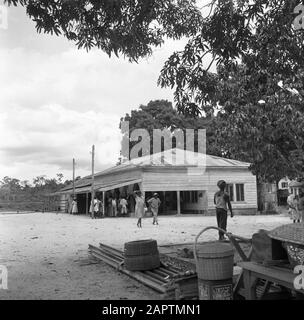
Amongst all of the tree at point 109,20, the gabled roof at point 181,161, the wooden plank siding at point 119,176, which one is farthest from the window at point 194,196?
the tree at point 109,20

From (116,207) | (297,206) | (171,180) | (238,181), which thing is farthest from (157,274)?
(238,181)

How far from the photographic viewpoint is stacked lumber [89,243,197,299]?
20.1 ft

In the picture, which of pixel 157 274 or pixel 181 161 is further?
pixel 181 161

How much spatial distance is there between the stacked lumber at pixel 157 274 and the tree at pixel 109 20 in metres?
3.99

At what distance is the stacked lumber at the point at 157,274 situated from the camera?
20.1 feet

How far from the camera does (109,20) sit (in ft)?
24.4

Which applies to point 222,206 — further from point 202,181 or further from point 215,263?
point 202,181

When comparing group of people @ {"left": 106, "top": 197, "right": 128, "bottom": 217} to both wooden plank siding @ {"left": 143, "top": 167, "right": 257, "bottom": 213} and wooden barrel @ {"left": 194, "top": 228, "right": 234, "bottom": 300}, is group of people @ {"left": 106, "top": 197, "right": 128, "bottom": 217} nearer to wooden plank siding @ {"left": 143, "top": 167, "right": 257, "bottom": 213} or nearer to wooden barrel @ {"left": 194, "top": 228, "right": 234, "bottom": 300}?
wooden plank siding @ {"left": 143, "top": 167, "right": 257, "bottom": 213}

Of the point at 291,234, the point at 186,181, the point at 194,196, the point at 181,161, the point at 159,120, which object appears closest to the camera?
the point at 291,234

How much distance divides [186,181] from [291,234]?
1082 inches

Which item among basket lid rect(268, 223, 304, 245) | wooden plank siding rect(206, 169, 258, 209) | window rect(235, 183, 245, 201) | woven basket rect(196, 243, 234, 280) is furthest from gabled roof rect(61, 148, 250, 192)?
basket lid rect(268, 223, 304, 245)

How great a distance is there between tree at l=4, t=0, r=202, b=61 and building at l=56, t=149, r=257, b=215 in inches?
881
